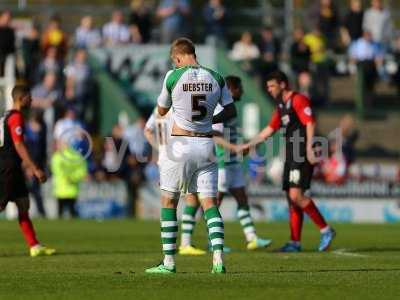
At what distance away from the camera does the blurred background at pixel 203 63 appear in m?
28.0

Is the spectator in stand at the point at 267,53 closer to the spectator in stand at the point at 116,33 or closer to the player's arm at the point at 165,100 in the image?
the spectator in stand at the point at 116,33

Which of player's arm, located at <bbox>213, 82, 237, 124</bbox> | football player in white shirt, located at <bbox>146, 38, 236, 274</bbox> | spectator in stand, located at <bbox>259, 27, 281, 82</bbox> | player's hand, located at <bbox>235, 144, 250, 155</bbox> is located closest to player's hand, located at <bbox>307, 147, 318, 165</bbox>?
player's hand, located at <bbox>235, 144, 250, 155</bbox>

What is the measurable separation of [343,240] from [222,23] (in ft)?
42.9

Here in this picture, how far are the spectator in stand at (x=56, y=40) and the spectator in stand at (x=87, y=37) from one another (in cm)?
46

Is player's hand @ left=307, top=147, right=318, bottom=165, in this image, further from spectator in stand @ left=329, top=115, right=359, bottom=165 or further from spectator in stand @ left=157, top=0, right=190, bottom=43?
spectator in stand @ left=157, top=0, right=190, bottom=43

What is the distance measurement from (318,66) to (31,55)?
7013 mm

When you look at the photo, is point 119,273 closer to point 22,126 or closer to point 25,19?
point 22,126

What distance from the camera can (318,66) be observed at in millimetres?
30875

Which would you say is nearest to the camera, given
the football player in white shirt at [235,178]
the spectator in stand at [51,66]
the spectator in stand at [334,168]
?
the football player in white shirt at [235,178]

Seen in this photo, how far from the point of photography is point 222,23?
31.2 m

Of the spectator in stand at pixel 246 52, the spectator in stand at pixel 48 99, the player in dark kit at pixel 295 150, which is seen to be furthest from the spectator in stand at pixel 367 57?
the player in dark kit at pixel 295 150

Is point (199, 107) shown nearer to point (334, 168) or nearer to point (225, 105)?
point (225, 105)

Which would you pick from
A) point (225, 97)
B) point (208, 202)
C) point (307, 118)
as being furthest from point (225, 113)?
point (307, 118)

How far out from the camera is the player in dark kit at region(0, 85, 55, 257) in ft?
51.1
